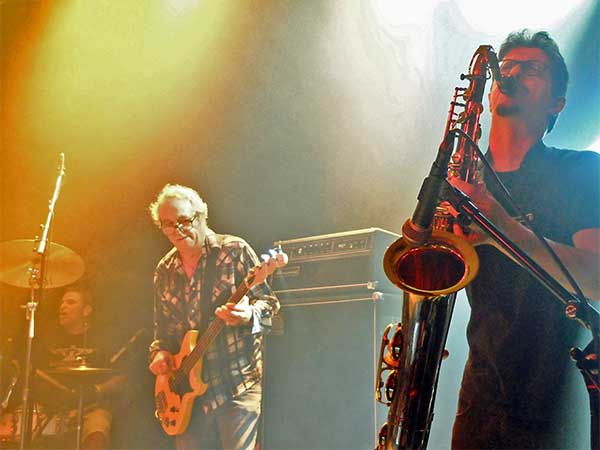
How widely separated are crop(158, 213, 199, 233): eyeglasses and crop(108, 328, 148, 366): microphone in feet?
1.55

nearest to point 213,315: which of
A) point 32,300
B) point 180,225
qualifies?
point 180,225

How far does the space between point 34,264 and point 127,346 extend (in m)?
0.65

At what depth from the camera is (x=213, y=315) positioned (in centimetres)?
296

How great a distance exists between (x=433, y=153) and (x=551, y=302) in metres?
0.83

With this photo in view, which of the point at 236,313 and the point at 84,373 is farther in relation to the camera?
the point at 84,373

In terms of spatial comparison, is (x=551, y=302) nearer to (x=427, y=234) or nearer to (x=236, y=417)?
(x=427, y=234)

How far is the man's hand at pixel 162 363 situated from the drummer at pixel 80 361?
316 mm

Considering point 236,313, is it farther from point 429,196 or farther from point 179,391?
point 429,196

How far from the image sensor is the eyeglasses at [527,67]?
2.14 m

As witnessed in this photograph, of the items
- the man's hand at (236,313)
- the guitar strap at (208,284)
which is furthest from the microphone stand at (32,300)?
the man's hand at (236,313)

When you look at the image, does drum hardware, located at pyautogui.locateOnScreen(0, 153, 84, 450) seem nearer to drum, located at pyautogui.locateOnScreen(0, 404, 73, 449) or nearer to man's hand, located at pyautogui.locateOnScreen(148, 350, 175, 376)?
drum, located at pyautogui.locateOnScreen(0, 404, 73, 449)

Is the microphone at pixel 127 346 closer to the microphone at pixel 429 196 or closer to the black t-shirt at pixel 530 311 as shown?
the black t-shirt at pixel 530 311

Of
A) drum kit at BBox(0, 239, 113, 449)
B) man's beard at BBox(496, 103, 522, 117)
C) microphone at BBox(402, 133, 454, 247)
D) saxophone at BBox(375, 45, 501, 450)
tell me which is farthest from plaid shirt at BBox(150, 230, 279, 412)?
microphone at BBox(402, 133, 454, 247)

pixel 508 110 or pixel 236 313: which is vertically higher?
pixel 508 110
